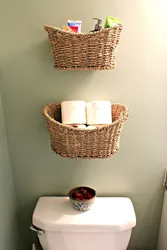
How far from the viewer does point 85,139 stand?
97 centimetres

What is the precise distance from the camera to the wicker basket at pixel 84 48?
90 centimetres

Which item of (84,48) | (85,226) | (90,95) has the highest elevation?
(84,48)

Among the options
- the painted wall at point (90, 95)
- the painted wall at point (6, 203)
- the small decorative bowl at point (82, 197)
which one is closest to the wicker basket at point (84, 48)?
the painted wall at point (90, 95)

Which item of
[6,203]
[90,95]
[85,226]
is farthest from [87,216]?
[90,95]

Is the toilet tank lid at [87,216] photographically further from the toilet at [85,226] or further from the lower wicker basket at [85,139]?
the lower wicker basket at [85,139]

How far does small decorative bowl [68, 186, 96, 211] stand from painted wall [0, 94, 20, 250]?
0.30 metres

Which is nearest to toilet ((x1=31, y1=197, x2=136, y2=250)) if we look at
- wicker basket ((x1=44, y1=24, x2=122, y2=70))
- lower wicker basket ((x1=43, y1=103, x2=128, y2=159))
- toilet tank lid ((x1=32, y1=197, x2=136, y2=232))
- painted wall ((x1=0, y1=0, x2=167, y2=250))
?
toilet tank lid ((x1=32, y1=197, x2=136, y2=232))

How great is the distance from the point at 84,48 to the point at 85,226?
0.75 m

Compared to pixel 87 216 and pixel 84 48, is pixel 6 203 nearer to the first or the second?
pixel 87 216

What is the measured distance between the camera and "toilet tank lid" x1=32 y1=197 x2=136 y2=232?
43.8 inches

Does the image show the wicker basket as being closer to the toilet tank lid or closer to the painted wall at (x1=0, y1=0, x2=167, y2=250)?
the painted wall at (x1=0, y1=0, x2=167, y2=250)

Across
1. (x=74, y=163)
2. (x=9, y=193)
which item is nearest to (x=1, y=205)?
(x=9, y=193)

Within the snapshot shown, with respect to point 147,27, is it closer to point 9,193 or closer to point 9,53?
point 9,53

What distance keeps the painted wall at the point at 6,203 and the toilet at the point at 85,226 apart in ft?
0.44
